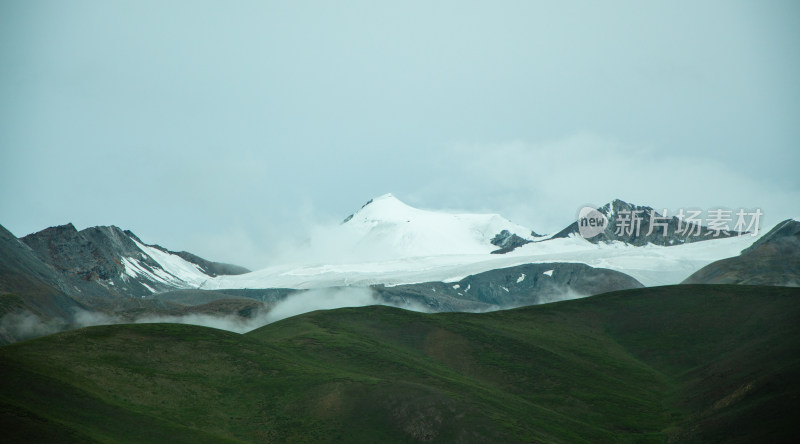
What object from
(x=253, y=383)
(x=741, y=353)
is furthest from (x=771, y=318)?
(x=253, y=383)

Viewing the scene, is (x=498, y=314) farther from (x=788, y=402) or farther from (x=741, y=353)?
(x=788, y=402)

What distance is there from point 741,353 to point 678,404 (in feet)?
69.8

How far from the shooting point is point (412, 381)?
118500 mm

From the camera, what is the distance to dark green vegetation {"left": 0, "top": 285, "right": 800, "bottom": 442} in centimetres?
8819

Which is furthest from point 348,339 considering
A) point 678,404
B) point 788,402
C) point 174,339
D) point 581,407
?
point 788,402

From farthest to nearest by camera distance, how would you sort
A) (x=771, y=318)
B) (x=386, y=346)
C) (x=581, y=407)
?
(x=771, y=318) → (x=386, y=346) → (x=581, y=407)

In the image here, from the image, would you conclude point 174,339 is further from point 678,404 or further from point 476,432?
point 678,404

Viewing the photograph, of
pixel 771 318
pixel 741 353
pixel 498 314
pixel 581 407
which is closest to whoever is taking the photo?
pixel 581 407

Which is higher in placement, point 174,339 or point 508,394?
point 174,339

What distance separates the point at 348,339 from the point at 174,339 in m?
36.5

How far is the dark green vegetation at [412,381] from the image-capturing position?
8819 cm

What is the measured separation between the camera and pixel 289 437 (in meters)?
93.4

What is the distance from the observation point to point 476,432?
94.9 meters

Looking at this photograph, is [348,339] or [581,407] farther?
[348,339]
